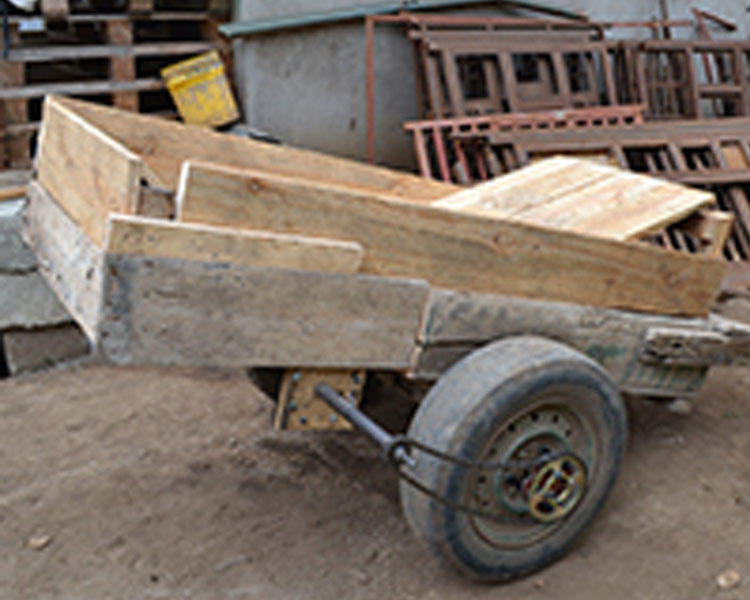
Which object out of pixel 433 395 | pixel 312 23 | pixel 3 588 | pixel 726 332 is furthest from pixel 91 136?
pixel 312 23

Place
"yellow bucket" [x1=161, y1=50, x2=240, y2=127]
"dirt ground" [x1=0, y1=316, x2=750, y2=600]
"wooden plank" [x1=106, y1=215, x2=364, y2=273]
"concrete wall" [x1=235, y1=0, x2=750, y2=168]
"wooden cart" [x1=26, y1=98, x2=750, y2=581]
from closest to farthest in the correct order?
"wooden plank" [x1=106, y1=215, x2=364, y2=273], "wooden cart" [x1=26, y1=98, x2=750, y2=581], "dirt ground" [x1=0, y1=316, x2=750, y2=600], "yellow bucket" [x1=161, y1=50, x2=240, y2=127], "concrete wall" [x1=235, y1=0, x2=750, y2=168]

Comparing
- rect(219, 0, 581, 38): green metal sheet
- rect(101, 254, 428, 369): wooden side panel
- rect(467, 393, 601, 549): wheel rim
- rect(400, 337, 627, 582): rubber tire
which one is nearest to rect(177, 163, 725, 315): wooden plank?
rect(101, 254, 428, 369): wooden side panel

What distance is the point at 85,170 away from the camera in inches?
93.3

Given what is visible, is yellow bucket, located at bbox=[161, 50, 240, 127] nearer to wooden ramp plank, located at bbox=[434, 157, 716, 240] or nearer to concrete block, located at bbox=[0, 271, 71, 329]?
concrete block, located at bbox=[0, 271, 71, 329]

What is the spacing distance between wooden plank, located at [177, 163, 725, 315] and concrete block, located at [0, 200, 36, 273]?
99.4 inches

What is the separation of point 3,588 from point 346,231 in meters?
1.63

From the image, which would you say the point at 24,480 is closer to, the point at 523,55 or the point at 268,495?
the point at 268,495

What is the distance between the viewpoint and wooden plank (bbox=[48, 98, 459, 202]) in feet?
9.35

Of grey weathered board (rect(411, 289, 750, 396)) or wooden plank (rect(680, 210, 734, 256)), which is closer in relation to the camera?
grey weathered board (rect(411, 289, 750, 396))

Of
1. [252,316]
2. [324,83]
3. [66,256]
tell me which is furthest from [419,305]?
[324,83]

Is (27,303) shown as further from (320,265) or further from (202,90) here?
(320,265)

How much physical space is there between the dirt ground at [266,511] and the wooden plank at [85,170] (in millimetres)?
1177

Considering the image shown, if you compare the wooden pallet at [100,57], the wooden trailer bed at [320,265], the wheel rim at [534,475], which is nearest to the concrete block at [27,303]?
the wooden pallet at [100,57]

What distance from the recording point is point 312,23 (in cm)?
635
